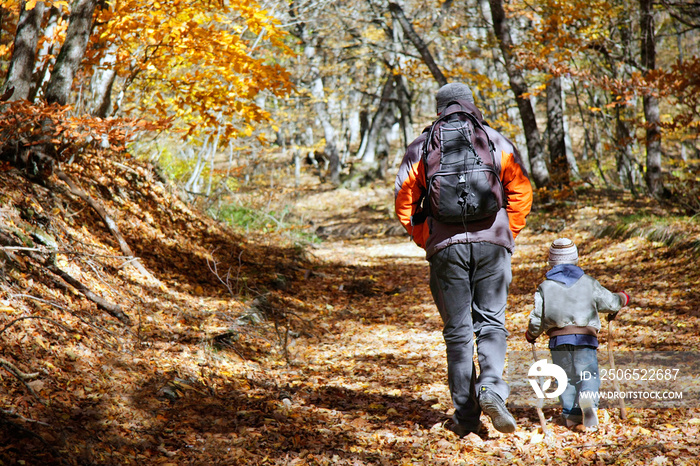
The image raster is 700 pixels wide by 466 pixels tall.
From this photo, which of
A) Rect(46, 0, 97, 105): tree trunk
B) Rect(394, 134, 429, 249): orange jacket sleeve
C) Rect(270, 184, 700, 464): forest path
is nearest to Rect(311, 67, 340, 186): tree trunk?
Rect(270, 184, 700, 464): forest path

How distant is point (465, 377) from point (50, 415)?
2.24 meters

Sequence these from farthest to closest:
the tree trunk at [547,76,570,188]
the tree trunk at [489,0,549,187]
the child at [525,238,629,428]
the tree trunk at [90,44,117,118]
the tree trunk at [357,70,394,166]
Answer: the tree trunk at [357,70,394,166] → the tree trunk at [547,76,570,188] → the tree trunk at [489,0,549,187] → the tree trunk at [90,44,117,118] → the child at [525,238,629,428]

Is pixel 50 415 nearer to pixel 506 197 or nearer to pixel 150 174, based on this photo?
pixel 506 197

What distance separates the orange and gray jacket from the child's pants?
710 mm

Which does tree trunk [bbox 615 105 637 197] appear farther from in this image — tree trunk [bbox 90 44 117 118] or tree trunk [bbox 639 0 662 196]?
tree trunk [bbox 90 44 117 118]

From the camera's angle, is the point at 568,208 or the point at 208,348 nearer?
the point at 208,348

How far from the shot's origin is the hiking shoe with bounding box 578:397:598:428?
3.04 m

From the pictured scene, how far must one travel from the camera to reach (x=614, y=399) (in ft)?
11.4

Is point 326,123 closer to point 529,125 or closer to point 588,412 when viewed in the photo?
point 529,125

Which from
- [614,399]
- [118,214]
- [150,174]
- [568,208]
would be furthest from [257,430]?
[568,208]

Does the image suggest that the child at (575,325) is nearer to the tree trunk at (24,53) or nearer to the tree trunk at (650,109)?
the tree trunk at (24,53)

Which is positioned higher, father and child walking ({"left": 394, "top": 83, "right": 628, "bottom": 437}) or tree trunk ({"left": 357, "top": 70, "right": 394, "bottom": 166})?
tree trunk ({"left": 357, "top": 70, "right": 394, "bottom": 166})

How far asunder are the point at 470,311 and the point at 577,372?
709 millimetres

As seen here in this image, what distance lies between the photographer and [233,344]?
4629 mm
